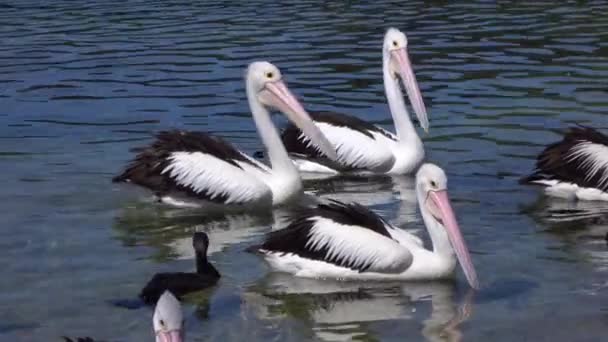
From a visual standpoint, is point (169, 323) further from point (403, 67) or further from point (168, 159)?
point (403, 67)

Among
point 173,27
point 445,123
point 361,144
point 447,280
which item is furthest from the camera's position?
point 173,27

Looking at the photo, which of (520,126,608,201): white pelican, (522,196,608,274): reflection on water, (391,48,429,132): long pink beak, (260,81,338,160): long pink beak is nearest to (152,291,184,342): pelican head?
(522,196,608,274): reflection on water

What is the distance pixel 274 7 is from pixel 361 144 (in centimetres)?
1023

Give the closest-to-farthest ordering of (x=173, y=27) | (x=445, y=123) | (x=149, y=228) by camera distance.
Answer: (x=149, y=228) → (x=445, y=123) → (x=173, y=27)

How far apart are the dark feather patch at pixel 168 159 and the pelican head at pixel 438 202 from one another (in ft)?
6.51

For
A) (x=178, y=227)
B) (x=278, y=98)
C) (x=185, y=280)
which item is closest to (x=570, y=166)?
(x=278, y=98)

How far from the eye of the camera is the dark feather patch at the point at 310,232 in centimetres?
767

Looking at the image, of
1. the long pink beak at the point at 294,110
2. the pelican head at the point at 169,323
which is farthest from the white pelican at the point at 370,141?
the pelican head at the point at 169,323

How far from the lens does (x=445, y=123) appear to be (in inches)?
474

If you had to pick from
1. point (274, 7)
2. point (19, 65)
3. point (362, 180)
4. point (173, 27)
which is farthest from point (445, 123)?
point (274, 7)

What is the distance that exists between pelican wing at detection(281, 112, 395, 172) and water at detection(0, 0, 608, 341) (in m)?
0.17

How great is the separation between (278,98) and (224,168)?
709mm

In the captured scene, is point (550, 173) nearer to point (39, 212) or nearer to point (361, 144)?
point (361, 144)

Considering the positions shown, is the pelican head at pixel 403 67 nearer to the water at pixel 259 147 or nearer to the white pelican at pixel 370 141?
the white pelican at pixel 370 141
